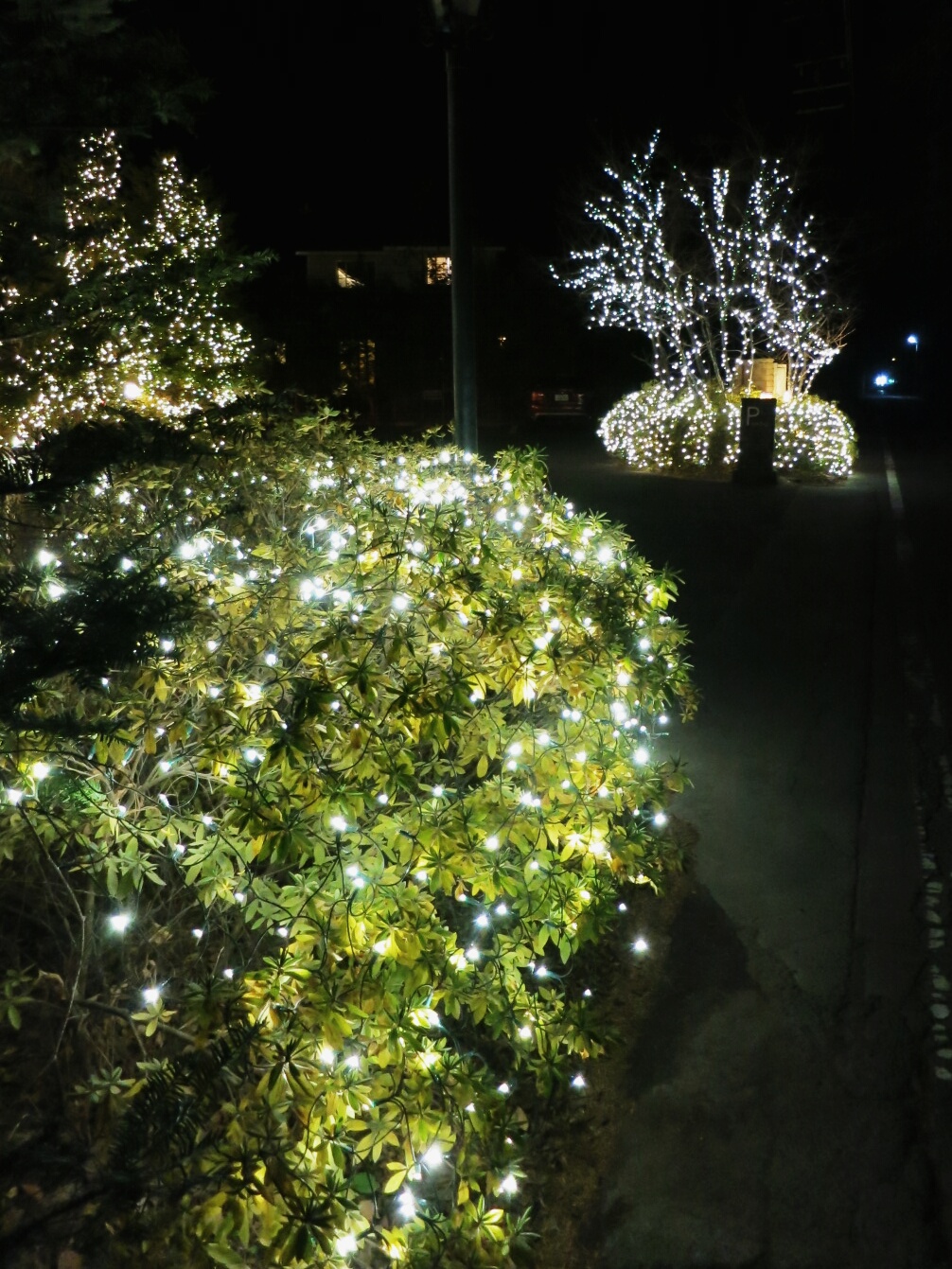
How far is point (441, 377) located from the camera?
32.3 meters

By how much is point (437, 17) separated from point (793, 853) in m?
5.09

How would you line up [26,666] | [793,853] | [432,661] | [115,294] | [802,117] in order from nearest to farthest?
[26,666] < [432,661] < [115,294] < [793,853] < [802,117]

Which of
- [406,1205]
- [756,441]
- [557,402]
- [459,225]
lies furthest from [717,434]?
[406,1205]

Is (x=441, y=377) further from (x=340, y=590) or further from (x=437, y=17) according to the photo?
(x=340, y=590)

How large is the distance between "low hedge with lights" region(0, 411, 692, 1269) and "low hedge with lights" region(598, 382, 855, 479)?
17.1 metres

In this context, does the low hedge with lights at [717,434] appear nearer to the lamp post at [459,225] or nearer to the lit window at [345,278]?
the lit window at [345,278]

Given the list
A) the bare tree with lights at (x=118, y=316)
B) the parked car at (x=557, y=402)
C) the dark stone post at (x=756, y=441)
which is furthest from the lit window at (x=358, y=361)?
the bare tree with lights at (x=118, y=316)

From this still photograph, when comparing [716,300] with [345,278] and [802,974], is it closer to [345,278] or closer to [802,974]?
[802,974]

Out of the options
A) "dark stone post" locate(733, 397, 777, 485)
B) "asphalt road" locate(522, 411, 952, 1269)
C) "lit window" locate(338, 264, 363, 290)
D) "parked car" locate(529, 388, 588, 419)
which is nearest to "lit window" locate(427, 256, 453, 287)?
"lit window" locate(338, 264, 363, 290)

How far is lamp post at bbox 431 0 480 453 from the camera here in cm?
670

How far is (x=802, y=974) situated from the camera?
4.75m

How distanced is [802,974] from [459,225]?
4.82 metres

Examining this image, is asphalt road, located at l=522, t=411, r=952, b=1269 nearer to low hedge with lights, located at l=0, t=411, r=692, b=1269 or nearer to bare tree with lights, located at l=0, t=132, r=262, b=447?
low hedge with lights, located at l=0, t=411, r=692, b=1269

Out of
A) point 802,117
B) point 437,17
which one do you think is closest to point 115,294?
point 437,17
